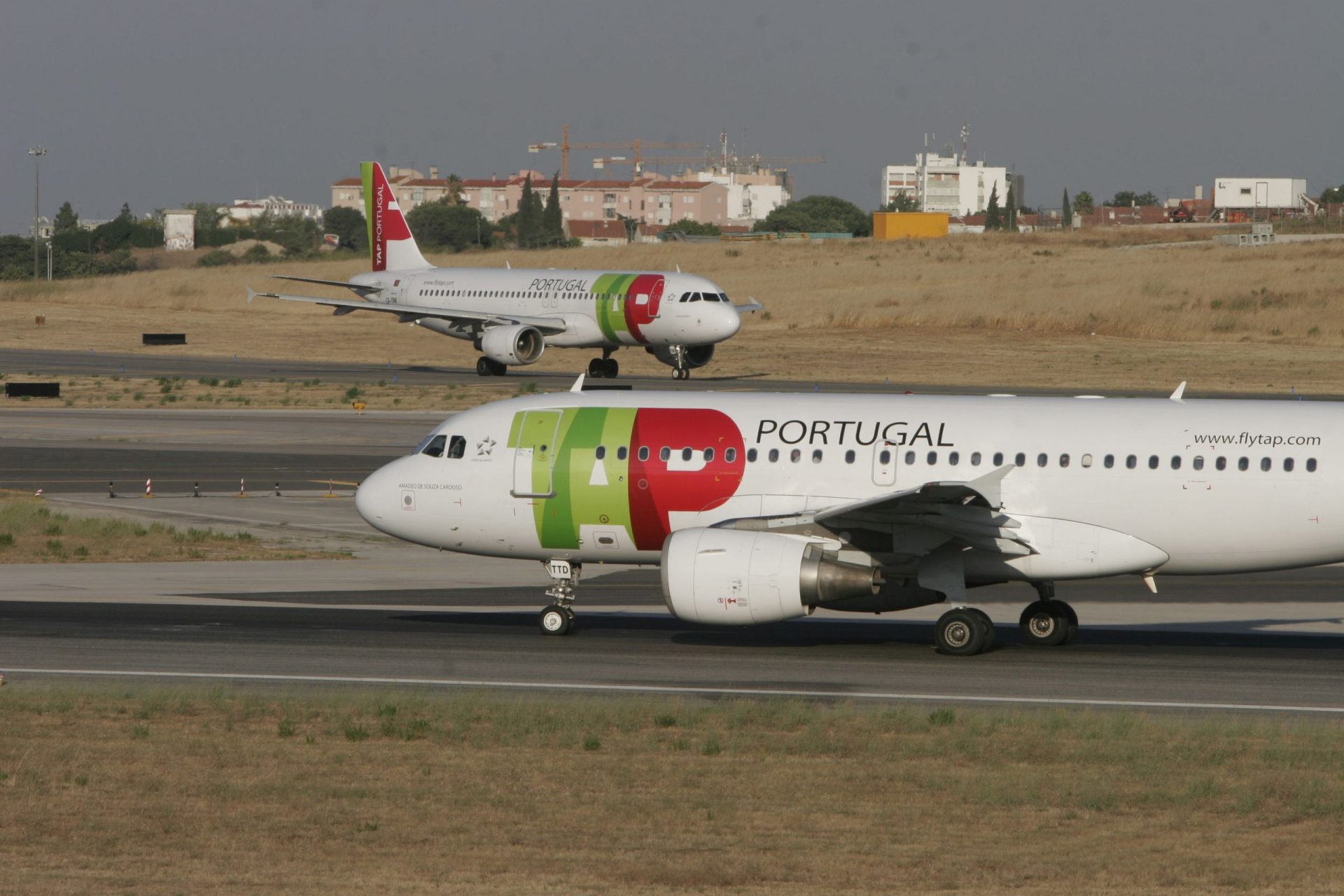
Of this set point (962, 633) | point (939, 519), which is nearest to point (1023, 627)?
point (962, 633)

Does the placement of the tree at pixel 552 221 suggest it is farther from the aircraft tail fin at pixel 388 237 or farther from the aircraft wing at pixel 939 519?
the aircraft wing at pixel 939 519

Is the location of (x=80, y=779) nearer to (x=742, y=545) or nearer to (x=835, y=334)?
(x=742, y=545)

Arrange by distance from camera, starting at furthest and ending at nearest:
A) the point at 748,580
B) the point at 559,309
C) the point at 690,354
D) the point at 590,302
Answer: the point at 690,354 → the point at 559,309 → the point at 590,302 → the point at 748,580

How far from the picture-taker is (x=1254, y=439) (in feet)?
78.4

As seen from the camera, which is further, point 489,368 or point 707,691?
point 489,368

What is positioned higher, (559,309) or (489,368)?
(559,309)

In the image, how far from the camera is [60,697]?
1983cm

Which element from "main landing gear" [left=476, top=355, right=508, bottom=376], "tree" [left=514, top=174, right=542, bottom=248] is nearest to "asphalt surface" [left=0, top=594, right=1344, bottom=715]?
"main landing gear" [left=476, top=355, right=508, bottom=376]

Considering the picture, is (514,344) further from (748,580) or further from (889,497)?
(889,497)

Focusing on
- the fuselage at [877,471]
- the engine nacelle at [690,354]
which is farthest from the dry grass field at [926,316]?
the fuselage at [877,471]

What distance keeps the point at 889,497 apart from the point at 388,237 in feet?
202

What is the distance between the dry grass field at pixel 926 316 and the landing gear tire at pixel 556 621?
49.1 metres

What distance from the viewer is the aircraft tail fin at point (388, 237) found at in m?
80.8

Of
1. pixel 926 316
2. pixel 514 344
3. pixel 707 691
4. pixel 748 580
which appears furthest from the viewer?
pixel 926 316
